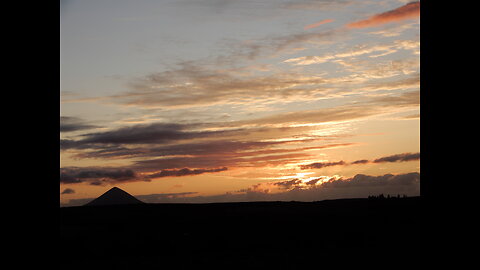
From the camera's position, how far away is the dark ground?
17078 millimetres

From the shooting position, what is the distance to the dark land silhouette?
56.3 feet

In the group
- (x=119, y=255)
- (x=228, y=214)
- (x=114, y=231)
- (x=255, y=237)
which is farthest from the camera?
(x=228, y=214)

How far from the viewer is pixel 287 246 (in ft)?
64.2

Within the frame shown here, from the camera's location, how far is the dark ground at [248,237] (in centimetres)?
1708

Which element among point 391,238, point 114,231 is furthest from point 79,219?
point 391,238

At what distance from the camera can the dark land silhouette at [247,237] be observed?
17172 millimetres

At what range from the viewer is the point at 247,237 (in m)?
21.8

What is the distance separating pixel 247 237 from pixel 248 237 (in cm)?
4
